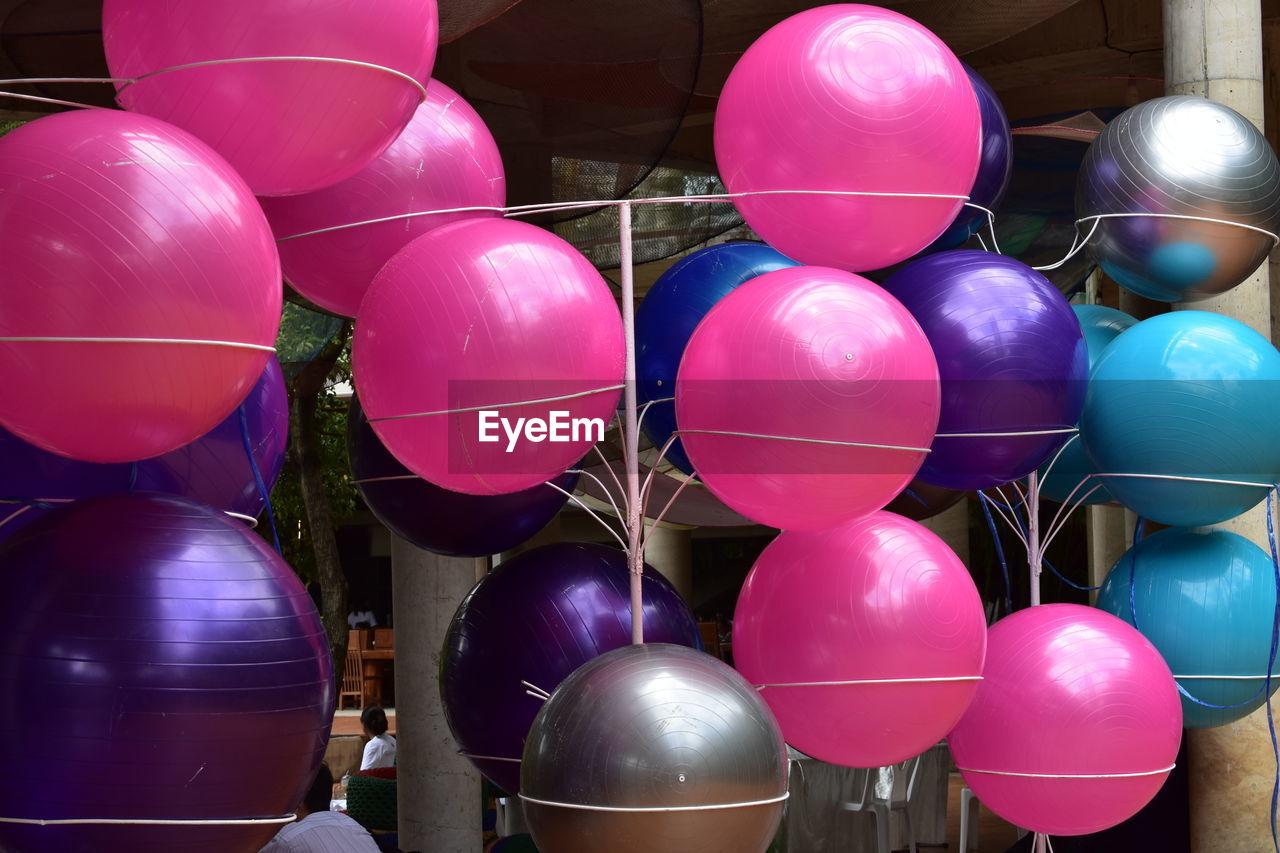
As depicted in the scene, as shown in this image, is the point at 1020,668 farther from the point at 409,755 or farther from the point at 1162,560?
the point at 409,755

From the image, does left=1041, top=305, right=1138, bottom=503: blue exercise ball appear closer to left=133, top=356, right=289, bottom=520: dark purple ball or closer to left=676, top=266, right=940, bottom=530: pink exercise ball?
left=676, top=266, right=940, bottom=530: pink exercise ball

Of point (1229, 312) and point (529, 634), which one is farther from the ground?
point (1229, 312)

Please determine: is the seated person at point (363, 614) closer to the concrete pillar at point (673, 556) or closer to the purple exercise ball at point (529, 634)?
the concrete pillar at point (673, 556)

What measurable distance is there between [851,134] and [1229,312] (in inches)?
102

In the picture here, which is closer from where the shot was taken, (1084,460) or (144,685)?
(144,685)

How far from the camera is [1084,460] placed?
5.27 m

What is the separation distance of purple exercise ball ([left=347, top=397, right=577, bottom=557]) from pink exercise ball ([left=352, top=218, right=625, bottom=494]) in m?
0.77

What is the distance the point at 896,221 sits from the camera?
3807 millimetres

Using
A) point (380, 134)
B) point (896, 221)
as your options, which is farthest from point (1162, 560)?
point (380, 134)

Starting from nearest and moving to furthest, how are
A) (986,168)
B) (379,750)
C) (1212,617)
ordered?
(1212,617)
(986,168)
(379,750)

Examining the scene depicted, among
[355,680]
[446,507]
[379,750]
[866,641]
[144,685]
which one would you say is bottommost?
[355,680]

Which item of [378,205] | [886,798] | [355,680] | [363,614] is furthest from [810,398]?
[363,614]

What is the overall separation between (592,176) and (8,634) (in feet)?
13.7

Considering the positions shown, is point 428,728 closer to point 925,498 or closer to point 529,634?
point 925,498
